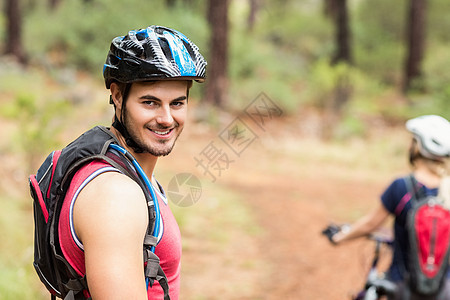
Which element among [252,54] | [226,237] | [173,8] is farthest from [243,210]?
[173,8]

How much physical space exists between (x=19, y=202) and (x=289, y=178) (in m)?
6.05

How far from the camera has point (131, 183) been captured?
167 centimetres

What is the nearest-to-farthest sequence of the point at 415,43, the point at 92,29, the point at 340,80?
the point at 340,80, the point at 92,29, the point at 415,43

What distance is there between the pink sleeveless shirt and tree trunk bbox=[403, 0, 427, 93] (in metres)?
20.1

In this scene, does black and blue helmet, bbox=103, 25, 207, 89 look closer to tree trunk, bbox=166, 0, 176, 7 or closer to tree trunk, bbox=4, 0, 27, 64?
tree trunk, bbox=4, 0, 27, 64

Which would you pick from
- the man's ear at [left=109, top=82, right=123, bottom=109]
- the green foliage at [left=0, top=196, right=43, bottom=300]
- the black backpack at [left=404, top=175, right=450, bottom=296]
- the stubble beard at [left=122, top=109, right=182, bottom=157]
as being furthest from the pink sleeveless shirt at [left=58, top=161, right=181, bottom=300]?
the green foliage at [left=0, top=196, right=43, bottom=300]

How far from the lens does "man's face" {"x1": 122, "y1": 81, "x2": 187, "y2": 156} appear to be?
6.43ft

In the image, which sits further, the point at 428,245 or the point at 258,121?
the point at 258,121

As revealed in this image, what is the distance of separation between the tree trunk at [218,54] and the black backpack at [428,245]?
12290 millimetres

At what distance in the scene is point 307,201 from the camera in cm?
946

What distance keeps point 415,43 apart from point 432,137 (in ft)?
62.5

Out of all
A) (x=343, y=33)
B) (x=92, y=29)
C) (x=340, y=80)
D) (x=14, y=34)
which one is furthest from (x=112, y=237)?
(x=343, y=33)

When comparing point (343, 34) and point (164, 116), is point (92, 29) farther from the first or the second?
point (164, 116)

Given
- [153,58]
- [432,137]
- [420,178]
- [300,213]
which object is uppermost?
[153,58]
